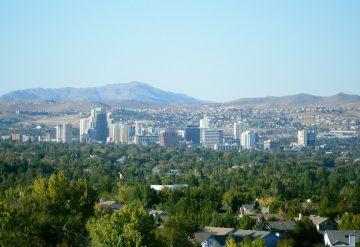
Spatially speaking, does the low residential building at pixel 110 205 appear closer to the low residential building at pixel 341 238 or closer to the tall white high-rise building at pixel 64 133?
the low residential building at pixel 341 238

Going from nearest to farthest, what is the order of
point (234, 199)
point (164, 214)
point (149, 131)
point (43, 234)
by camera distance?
point (43, 234), point (164, 214), point (234, 199), point (149, 131)

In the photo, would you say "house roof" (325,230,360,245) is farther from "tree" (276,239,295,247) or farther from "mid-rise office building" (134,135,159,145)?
"mid-rise office building" (134,135,159,145)

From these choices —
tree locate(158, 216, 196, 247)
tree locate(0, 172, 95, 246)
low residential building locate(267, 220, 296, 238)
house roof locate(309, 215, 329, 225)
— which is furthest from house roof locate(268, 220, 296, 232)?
tree locate(0, 172, 95, 246)

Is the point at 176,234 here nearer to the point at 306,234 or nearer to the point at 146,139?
the point at 306,234

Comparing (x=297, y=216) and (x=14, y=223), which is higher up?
(x=14, y=223)

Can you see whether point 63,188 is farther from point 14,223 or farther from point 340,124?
point 340,124

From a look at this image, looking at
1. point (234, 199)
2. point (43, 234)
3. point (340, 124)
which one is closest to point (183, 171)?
point (234, 199)

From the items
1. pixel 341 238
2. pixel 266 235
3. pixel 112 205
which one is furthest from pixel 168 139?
pixel 266 235
